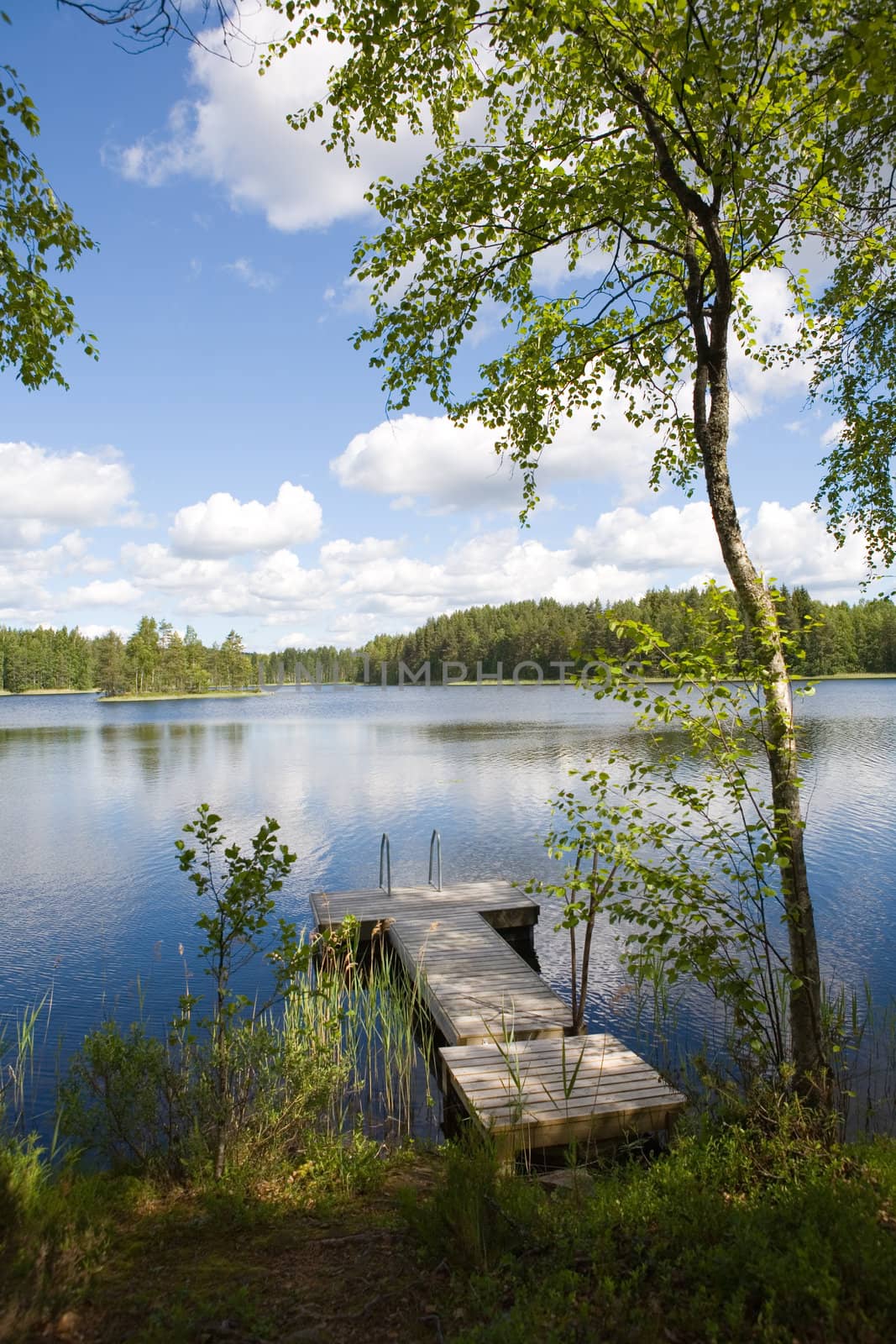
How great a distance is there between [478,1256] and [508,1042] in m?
3.33

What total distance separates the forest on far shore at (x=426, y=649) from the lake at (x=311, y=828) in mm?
50029

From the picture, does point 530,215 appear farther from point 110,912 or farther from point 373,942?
point 110,912

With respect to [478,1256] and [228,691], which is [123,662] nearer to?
[228,691]

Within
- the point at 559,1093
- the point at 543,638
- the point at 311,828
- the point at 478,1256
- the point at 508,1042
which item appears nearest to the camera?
the point at 478,1256

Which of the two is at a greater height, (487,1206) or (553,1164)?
(487,1206)

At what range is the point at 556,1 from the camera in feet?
15.3

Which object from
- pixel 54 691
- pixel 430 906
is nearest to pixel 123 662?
pixel 54 691

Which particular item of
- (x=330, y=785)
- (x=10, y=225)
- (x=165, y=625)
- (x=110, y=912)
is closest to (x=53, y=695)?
(x=165, y=625)

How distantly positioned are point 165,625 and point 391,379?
4868 inches

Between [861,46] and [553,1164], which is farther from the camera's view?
[553,1164]

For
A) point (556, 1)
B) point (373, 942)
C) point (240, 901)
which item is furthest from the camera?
point (373, 942)

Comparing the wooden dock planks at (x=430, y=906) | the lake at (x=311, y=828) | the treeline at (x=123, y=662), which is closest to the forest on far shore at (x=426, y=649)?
the treeline at (x=123, y=662)

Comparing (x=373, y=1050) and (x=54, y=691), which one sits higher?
(x=54, y=691)

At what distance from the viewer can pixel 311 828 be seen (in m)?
20.5
